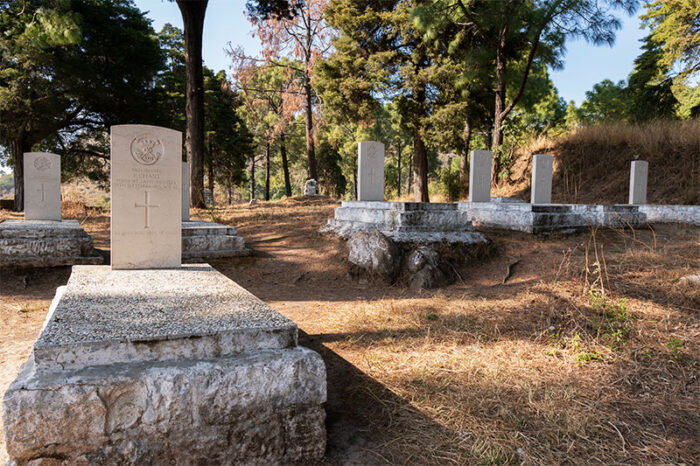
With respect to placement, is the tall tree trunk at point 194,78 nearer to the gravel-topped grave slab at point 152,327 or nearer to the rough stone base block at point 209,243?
the rough stone base block at point 209,243

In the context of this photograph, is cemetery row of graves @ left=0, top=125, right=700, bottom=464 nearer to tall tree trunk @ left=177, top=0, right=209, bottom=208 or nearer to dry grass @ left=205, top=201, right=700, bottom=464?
dry grass @ left=205, top=201, right=700, bottom=464

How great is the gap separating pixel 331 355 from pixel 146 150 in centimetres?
255

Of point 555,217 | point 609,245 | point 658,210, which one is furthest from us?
point 658,210

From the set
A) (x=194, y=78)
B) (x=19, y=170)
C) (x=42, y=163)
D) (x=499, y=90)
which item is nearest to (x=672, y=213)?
(x=499, y=90)

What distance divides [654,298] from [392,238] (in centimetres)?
359

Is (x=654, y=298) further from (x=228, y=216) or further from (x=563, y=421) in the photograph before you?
(x=228, y=216)

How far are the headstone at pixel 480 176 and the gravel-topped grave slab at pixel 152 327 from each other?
8160 millimetres

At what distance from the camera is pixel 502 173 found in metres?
15.5

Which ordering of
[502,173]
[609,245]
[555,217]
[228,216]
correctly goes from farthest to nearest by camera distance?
[502,173] → [228,216] → [555,217] → [609,245]

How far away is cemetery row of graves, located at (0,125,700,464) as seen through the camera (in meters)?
1.71

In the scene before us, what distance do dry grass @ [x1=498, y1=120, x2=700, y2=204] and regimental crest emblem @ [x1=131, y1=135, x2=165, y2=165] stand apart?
13.1 m

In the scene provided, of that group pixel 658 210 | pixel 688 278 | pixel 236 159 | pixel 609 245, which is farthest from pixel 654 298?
pixel 236 159

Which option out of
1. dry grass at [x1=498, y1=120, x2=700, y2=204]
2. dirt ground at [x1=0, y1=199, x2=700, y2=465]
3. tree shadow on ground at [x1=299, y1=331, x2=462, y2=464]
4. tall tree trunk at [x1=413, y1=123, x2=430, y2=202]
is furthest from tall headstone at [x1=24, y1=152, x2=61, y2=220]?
dry grass at [x1=498, y1=120, x2=700, y2=204]

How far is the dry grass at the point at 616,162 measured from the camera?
476 inches
